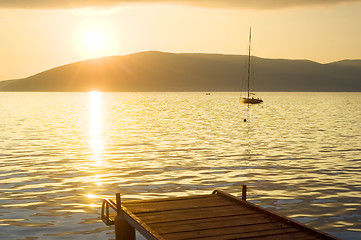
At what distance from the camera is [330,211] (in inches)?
614

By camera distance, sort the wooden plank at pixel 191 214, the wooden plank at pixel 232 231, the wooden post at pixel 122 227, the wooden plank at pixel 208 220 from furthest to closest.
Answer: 1. the wooden post at pixel 122 227
2. the wooden plank at pixel 191 214
3. the wooden plank at pixel 208 220
4. the wooden plank at pixel 232 231

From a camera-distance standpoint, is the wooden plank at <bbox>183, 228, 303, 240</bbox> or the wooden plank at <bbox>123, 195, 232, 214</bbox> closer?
the wooden plank at <bbox>183, 228, 303, 240</bbox>

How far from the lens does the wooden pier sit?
10102 millimetres

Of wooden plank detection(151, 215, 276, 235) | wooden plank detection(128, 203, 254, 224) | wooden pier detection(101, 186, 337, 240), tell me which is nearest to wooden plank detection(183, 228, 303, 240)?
wooden pier detection(101, 186, 337, 240)

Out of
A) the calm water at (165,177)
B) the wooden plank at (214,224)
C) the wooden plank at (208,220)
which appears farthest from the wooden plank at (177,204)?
the calm water at (165,177)

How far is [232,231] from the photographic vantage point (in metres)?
10.4

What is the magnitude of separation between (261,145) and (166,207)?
77.6 feet

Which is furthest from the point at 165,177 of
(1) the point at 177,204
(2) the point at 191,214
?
(2) the point at 191,214

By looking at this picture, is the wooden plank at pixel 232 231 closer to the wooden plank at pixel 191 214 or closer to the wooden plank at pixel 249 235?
the wooden plank at pixel 249 235

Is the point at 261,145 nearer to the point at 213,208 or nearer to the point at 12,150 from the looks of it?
the point at 12,150

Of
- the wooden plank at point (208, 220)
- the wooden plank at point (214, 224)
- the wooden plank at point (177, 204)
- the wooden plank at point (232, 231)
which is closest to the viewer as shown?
the wooden plank at point (232, 231)

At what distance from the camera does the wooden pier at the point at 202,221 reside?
10102 mm

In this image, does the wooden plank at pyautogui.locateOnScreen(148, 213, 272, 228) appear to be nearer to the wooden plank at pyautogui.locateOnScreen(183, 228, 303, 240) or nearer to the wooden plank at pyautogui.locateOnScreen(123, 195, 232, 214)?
the wooden plank at pyautogui.locateOnScreen(183, 228, 303, 240)

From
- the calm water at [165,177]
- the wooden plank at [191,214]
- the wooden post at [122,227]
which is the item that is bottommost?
the calm water at [165,177]
